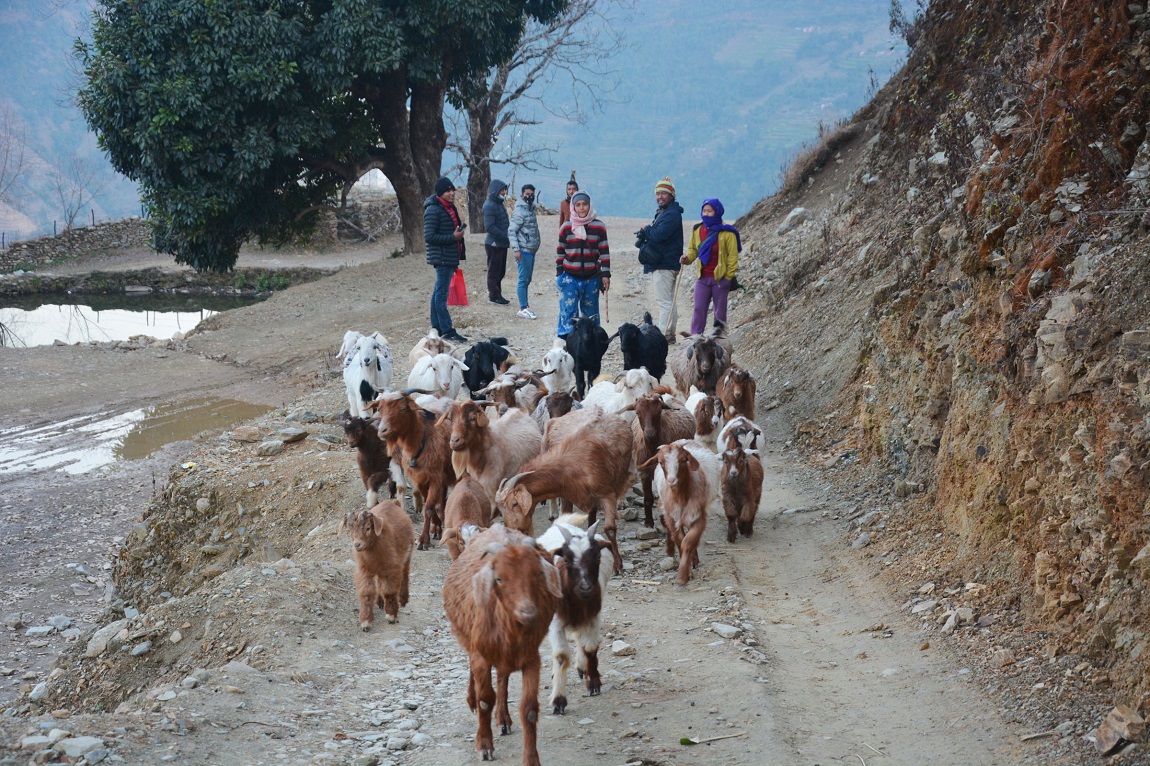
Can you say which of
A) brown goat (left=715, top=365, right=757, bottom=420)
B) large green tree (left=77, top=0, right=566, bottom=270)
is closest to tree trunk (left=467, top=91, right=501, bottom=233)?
large green tree (left=77, top=0, right=566, bottom=270)

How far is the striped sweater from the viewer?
1294 cm

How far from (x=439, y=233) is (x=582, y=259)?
11.4ft

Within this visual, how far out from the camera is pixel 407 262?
986 inches

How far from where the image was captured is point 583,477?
7219 millimetres

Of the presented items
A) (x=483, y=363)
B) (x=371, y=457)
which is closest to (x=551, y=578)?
(x=371, y=457)

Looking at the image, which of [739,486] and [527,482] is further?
[739,486]

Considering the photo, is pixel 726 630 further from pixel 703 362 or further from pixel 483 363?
pixel 483 363

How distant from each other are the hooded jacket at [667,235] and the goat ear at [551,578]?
886cm

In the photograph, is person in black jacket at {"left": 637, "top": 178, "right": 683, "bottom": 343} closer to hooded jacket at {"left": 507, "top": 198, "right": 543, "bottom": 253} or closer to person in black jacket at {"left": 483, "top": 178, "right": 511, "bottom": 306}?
hooded jacket at {"left": 507, "top": 198, "right": 543, "bottom": 253}

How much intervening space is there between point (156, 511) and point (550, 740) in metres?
7.26

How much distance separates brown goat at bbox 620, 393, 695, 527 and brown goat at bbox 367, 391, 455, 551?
5.20ft

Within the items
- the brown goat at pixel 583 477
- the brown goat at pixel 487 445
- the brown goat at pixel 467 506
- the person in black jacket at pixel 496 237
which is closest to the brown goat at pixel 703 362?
the brown goat at pixel 583 477

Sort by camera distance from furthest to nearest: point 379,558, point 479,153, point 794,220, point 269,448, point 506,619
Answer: point 479,153 < point 794,220 < point 269,448 < point 379,558 < point 506,619

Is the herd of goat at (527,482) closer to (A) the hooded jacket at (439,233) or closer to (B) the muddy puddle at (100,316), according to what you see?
(A) the hooded jacket at (439,233)
